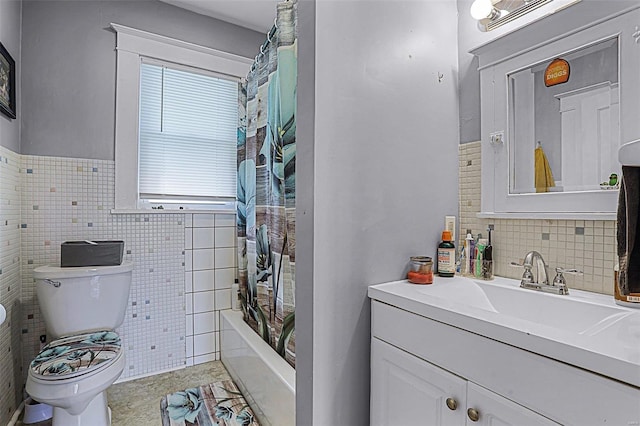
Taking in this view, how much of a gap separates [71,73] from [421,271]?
219 centimetres

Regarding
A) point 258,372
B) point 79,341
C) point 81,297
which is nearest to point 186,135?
point 81,297

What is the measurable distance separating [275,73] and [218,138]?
0.88 metres

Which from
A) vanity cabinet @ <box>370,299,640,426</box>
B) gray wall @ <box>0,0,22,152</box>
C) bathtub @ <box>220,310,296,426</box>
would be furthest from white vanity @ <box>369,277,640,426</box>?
gray wall @ <box>0,0,22,152</box>

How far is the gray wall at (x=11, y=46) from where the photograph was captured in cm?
158

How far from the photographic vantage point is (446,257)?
1.27m

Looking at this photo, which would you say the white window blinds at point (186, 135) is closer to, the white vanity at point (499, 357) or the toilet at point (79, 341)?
the toilet at point (79, 341)

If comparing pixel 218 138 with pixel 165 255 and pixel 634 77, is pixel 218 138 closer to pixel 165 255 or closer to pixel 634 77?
pixel 165 255

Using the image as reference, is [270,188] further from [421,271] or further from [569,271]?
[569,271]

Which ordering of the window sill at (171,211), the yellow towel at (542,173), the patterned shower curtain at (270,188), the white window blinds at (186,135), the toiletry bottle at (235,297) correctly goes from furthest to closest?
the toiletry bottle at (235,297)
the white window blinds at (186,135)
the window sill at (171,211)
the patterned shower curtain at (270,188)
the yellow towel at (542,173)

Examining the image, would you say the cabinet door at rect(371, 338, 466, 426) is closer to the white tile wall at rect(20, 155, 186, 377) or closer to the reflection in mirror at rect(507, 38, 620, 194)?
the reflection in mirror at rect(507, 38, 620, 194)

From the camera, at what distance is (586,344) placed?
2.01ft

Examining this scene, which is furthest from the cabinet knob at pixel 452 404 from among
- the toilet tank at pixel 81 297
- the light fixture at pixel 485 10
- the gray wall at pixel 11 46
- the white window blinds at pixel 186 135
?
the gray wall at pixel 11 46

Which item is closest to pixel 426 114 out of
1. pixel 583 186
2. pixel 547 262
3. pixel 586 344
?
pixel 583 186

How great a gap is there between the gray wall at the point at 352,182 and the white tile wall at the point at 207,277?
1411 millimetres
